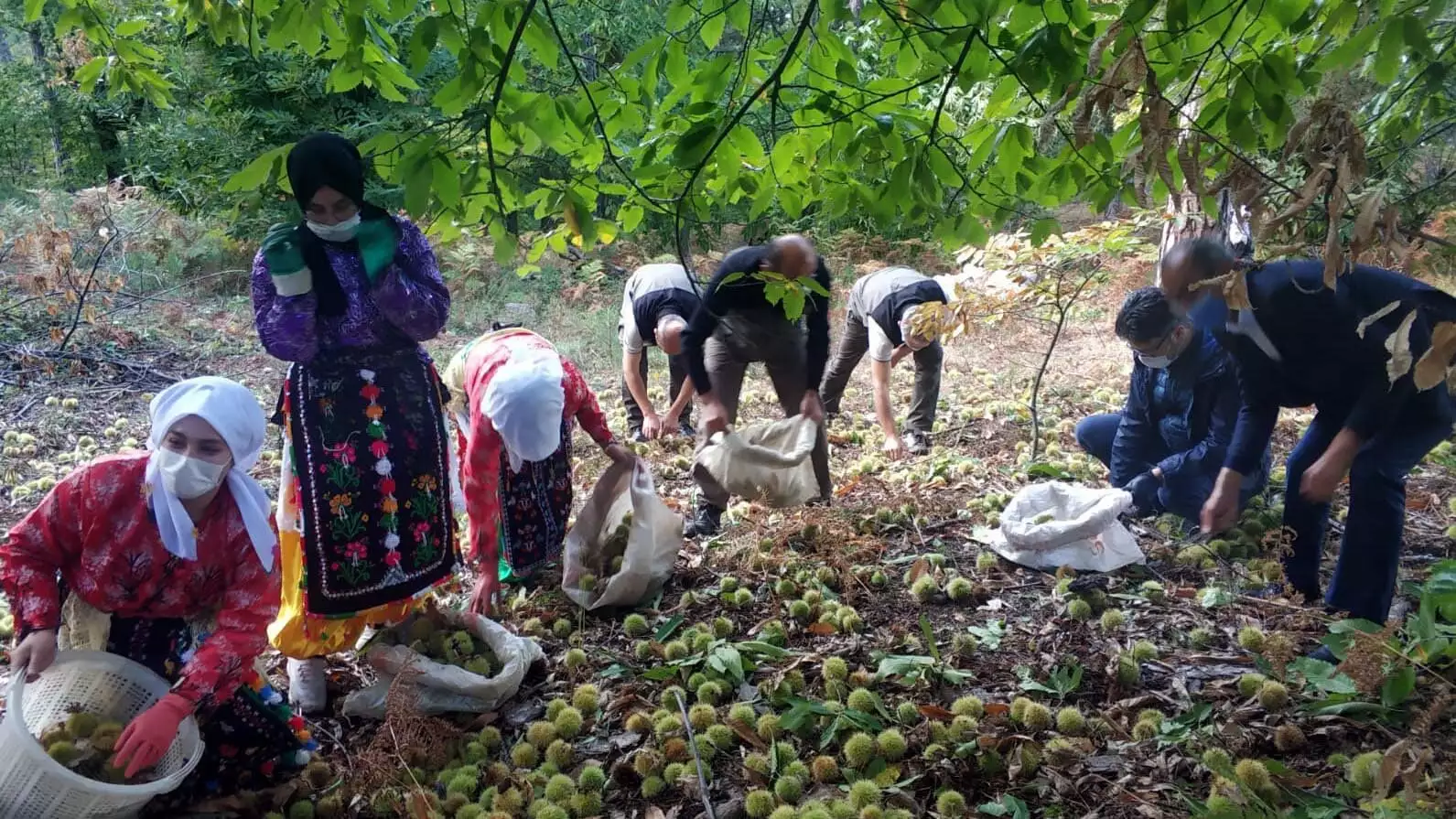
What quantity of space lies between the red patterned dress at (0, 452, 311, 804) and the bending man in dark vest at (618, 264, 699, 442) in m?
2.87

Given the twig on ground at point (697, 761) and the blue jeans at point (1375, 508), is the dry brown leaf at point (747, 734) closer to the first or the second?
the twig on ground at point (697, 761)

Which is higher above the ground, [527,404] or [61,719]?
[527,404]

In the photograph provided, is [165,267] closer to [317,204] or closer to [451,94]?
[317,204]

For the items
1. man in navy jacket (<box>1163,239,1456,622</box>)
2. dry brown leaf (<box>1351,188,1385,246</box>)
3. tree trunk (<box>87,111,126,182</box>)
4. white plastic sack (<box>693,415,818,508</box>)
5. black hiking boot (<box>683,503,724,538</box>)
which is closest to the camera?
dry brown leaf (<box>1351,188,1385,246</box>)

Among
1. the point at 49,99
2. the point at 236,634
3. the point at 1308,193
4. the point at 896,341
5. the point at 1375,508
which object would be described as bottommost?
the point at 236,634

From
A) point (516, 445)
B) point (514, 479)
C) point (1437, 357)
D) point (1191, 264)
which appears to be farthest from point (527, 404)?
point (1191, 264)

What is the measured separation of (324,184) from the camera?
2393 mm

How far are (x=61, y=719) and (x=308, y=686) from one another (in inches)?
26.7

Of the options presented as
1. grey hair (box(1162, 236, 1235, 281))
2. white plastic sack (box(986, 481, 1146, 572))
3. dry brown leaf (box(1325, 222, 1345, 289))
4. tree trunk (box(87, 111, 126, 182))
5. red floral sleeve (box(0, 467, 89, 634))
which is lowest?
white plastic sack (box(986, 481, 1146, 572))

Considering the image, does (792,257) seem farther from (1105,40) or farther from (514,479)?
(1105,40)

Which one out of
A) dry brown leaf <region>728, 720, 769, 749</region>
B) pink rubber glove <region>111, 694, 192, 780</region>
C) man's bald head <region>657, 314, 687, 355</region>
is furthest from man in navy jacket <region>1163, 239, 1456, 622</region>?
pink rubber glove <region>111, 694, 192, 780</region>

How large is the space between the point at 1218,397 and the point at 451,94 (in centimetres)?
317

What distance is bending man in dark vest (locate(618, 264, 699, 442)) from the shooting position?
498 centimetres

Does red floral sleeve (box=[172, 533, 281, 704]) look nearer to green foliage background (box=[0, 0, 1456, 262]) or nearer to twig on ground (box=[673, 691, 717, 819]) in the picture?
green foliage background (box=[0, 0, 1456, 262])
